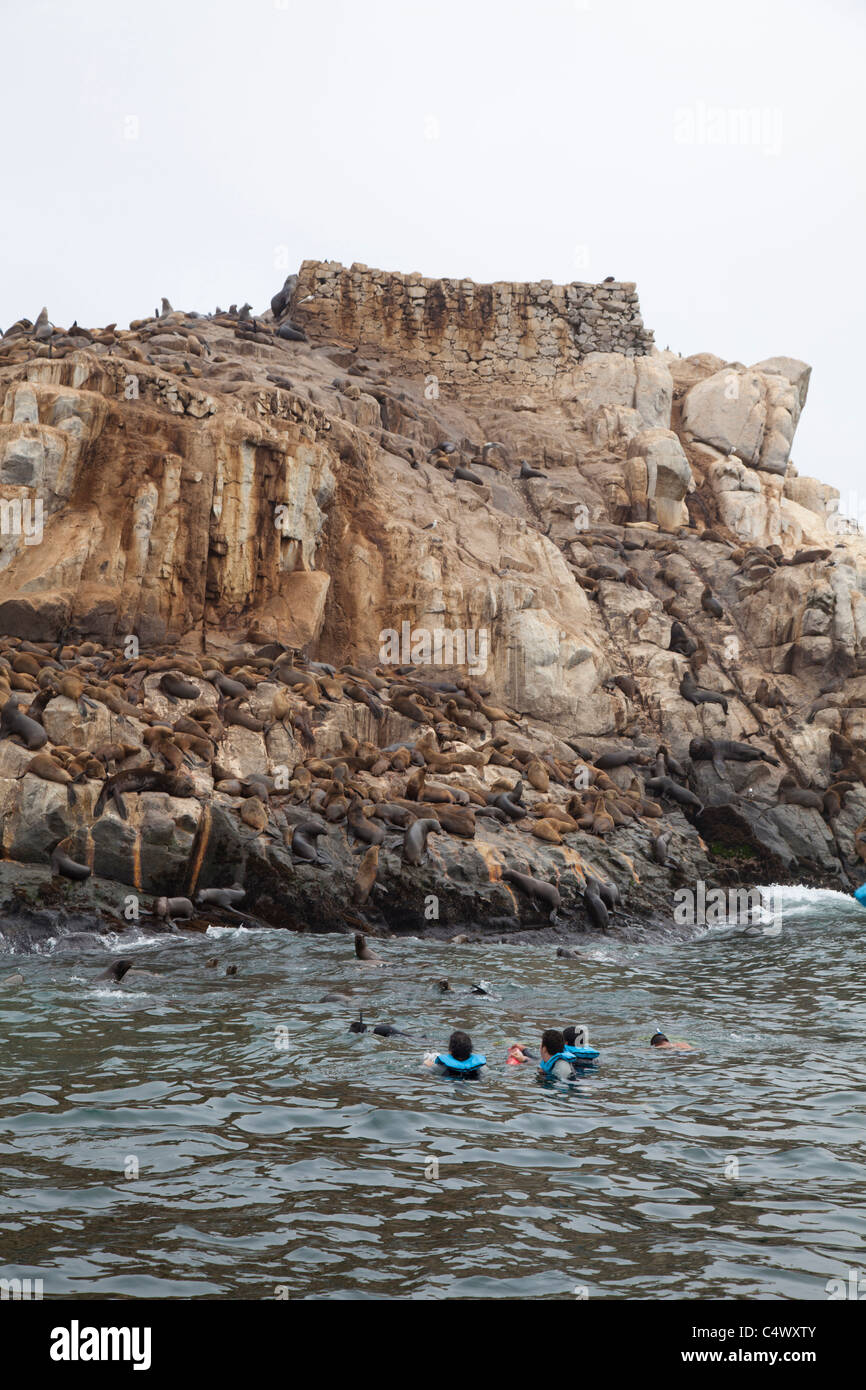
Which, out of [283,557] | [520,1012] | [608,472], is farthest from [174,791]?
[608,472]

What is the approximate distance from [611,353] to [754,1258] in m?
35.5

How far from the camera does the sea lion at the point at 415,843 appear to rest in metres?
18.7

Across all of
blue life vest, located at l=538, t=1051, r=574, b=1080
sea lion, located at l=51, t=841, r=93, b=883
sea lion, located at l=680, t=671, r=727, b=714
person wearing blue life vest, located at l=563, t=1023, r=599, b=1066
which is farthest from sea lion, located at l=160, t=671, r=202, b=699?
blue life vest, located at l=538, t=1051, r=574, b=1080

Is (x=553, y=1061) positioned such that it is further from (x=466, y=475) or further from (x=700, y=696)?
(x=466, y=475)

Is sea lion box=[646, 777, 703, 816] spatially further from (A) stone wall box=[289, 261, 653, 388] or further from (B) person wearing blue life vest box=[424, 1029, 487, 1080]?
(A) stone wall box=[289, 261, 653, 388]

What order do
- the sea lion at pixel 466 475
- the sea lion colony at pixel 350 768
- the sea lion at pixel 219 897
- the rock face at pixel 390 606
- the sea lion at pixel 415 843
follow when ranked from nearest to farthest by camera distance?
the sea lion at pixel 219 897, the sea lion colony at pixel 350 768, the sea lion at pixel 415 843, the rock face at pixel 390 606, the sea lion at pixel 466 475

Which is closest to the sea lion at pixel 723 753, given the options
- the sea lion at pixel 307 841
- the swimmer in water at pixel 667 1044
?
the sea lion at pixel 307 841

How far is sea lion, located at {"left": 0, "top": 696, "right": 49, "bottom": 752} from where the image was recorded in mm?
17938

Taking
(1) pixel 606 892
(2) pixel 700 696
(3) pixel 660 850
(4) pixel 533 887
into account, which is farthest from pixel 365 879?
(2) pixel 700 696

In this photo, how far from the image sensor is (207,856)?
58.7 ft

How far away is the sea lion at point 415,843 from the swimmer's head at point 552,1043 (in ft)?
26.9

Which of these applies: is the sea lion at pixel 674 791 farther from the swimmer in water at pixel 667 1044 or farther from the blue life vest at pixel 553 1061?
the blue life vest at pixel 553 1061

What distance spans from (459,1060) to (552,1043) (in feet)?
2.67

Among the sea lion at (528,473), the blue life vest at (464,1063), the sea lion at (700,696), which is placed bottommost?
the blue life vest at (464,1063)
